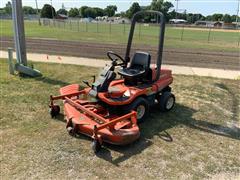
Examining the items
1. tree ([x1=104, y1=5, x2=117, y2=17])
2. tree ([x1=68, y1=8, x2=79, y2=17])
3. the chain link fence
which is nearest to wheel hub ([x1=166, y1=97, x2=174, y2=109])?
the chain link fence

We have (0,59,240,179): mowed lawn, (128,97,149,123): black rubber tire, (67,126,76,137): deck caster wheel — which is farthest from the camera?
(128,97,149,123): black rubber tire

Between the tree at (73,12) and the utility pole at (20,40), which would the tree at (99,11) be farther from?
the utility pole at (20,40)

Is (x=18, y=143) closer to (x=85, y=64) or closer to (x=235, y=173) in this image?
(x=235, y=173)

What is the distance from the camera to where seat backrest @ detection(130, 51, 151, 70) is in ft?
Answer: 20.8

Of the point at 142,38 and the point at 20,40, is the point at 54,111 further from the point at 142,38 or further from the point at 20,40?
the point at 142,38

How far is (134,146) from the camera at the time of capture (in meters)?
5.27

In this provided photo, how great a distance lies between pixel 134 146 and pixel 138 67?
1944mm

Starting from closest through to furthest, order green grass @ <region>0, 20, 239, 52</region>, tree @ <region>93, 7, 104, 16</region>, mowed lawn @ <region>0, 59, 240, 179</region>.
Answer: mowed lawn @ <region>0, 59, 240, 179</region>, green grass @ <region>0, 20, 239, 52</region>, tree @ <region>93, 7, 104, 16</region>

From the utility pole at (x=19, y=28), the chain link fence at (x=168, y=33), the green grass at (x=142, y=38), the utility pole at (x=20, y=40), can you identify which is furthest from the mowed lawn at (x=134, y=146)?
the chain link fence at (x=168, y=33)

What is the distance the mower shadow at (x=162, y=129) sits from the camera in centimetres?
502

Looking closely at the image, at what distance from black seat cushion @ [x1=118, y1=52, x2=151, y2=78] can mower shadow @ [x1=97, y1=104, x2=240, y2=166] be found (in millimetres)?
1048

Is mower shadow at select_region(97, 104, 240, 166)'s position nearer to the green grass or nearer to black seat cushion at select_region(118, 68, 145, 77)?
black seat cushion at select_region(118, 68, 145, 77)

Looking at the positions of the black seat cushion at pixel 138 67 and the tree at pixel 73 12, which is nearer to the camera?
the black seat cushion at pixel 138 67

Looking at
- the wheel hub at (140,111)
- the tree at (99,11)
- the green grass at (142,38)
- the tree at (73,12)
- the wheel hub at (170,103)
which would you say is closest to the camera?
the wheel hub at (140,111)
